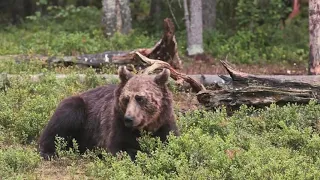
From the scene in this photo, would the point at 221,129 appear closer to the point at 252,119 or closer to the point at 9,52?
the point at 252,119

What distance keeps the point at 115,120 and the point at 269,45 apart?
47.4ft

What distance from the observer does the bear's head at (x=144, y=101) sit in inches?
284

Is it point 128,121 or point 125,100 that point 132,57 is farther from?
point 128,121

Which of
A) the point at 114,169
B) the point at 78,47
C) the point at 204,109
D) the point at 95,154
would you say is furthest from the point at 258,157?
the point at 78,47

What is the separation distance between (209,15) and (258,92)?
13265 millimetres

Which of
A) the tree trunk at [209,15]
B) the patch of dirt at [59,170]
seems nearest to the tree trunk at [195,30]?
the tree trunk at [209,15]

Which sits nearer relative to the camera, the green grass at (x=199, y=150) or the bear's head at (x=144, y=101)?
the green grass at (x=199, y=150)

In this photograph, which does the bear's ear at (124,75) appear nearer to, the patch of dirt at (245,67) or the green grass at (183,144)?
the green grass at (183,144)

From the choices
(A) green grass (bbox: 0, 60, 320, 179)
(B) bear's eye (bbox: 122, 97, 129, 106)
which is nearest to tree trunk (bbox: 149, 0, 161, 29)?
(A) green grass (bbox: 0, 60, 320, 179)

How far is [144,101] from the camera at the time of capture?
24.0 ft

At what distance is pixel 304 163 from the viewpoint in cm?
665

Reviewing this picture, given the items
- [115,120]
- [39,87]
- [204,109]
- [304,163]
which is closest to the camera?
[304,163]

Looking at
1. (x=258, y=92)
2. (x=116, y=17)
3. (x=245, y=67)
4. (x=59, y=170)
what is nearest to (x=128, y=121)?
(x=59, y=170)

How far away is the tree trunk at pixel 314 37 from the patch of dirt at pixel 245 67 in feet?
9.19
